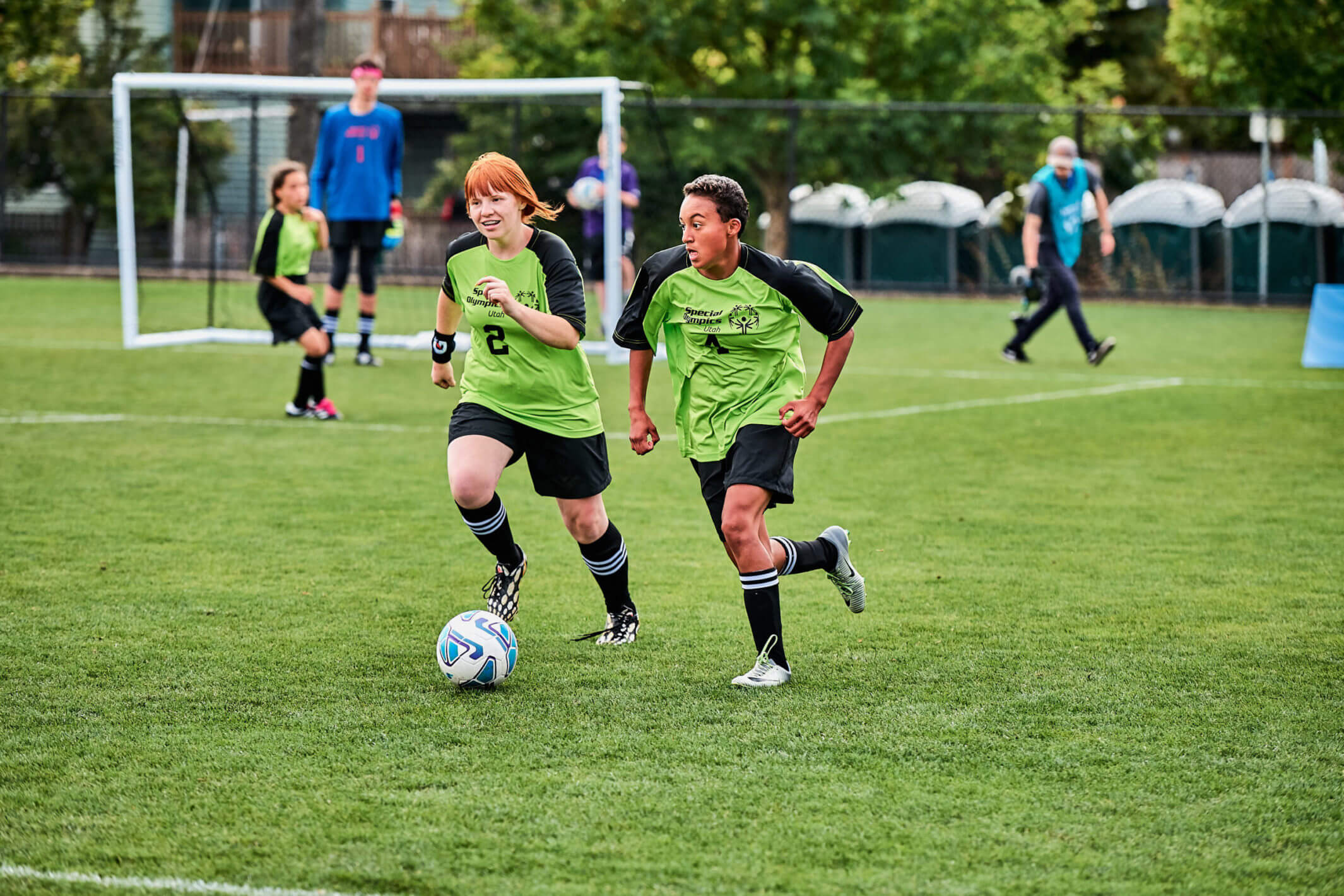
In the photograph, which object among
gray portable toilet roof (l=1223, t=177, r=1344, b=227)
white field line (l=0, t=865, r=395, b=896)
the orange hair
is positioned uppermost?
gray portable toilet roof (l=1223, t=177, r=1344, b=227)

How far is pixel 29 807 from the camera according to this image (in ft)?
11.0

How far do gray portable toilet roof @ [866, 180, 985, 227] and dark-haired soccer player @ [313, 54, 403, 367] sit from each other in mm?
13547

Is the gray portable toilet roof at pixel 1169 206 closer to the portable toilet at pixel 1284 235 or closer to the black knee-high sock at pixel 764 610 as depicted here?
the portable toilet at pixel 1284 235

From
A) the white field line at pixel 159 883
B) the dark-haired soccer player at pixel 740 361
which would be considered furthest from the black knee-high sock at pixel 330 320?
the white field line at pixel 159 883

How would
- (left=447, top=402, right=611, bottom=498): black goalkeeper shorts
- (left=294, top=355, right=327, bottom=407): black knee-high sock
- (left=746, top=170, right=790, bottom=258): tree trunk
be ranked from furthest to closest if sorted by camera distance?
1. (left=746, top=170, right=790, bottom=258): tree trunk
2. (left=294, top=355, right=327, bottom=407): black knee-high sock
3. (left=447, top=402, right=611, bottom=498): black goalkeeper shorts

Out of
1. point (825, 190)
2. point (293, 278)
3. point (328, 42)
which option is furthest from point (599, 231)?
point (328, 42)

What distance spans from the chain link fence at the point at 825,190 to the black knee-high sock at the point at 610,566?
14.5 meters

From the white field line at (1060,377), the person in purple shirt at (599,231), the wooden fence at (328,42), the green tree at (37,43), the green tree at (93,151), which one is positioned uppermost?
the wooden fence at (328,42)

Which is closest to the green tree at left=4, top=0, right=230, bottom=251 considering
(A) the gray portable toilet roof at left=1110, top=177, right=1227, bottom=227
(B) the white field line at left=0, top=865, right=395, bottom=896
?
(A) the gray portable toilet roof at left=1110, top=177, right=1227, bottom=227

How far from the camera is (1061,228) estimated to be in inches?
525

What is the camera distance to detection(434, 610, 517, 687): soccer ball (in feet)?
14.3

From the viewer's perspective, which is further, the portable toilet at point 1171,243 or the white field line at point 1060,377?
the portable toilet at point 1171,243

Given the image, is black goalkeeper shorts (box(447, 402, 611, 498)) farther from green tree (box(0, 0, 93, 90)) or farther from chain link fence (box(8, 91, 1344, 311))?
green tree (box(0, 0, 93, 90))

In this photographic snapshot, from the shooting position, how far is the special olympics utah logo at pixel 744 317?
4543 mm
